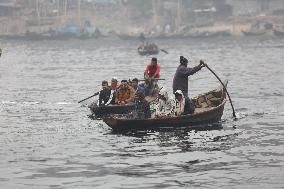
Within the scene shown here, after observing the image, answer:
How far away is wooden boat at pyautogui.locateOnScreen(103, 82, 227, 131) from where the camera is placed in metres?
21.8

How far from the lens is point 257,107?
30.4 metres

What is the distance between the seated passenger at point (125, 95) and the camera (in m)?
25.9

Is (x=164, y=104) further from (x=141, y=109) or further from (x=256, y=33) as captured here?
(x=256, y=33)

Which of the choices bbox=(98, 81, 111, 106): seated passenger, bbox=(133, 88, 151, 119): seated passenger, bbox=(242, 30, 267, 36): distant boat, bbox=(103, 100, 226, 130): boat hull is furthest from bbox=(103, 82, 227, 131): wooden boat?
bbox=(242, 30, 267, 36): distant boat

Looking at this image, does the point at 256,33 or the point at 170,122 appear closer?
the point at 170,122

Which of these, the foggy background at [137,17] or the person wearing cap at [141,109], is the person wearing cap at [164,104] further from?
the foggy background at [137,17]

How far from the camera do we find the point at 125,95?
26125mm

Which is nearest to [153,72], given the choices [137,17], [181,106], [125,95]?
[125,95]

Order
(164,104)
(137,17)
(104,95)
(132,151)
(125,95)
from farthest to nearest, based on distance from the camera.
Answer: (137,17)
(104,95)
(125,95)
(164,104)
(132,151)

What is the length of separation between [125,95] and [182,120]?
4.21m

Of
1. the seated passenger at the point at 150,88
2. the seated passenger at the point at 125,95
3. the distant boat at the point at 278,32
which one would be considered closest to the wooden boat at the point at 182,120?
the seated passenger at the point at 150,88

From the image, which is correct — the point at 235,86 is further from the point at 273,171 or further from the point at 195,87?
the point at 273,171

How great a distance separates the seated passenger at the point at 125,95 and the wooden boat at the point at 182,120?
256 cm

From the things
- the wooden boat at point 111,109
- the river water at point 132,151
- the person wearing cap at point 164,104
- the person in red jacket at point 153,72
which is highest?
the person in red jacket at point 153,72
